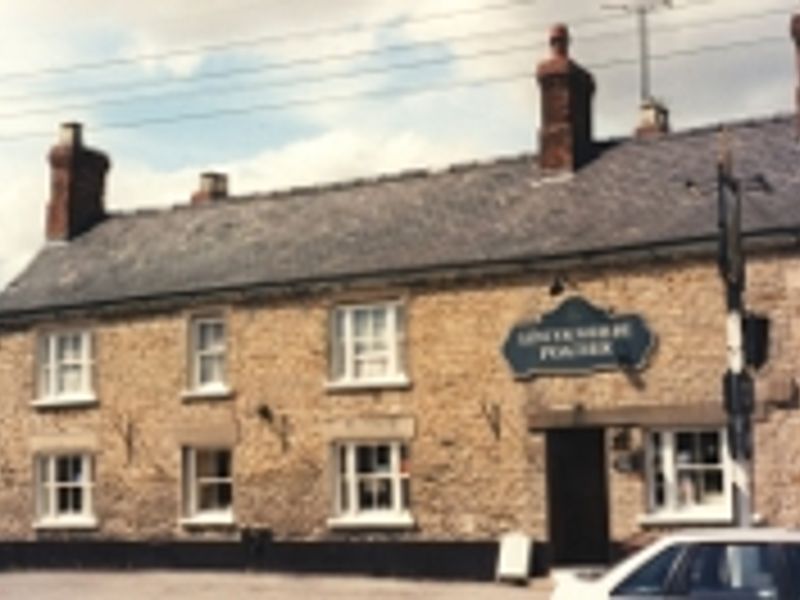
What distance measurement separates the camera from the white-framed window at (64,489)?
2503cm

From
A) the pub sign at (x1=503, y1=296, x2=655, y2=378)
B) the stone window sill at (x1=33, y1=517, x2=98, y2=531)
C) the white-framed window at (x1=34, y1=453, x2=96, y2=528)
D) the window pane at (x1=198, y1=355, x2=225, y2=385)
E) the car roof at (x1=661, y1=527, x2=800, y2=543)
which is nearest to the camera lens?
the car roof at (x1=661, y1=527, x2=800, y2=543)

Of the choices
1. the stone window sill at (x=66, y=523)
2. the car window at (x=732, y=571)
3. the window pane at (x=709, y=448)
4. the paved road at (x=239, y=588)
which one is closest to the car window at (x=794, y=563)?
the car window at (x=732, y=571)

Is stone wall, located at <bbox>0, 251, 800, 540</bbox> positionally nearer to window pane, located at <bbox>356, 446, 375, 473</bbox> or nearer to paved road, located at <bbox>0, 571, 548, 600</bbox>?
window pane, located at <bbox>356, 446, 375, 473</bbox>

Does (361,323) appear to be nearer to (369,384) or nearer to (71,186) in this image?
(369,384)

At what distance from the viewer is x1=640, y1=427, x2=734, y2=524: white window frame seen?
1912 centimetres

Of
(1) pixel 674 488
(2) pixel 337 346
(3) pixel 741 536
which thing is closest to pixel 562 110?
(2) pixel 337 346

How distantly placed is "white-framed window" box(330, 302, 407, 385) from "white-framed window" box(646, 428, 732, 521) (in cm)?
465

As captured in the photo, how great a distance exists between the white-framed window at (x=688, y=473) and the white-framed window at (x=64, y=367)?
1140 cm

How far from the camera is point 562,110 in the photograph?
76.9 ft

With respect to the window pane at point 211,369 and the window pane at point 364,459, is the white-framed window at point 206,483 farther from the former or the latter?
the window pane at point 364,459

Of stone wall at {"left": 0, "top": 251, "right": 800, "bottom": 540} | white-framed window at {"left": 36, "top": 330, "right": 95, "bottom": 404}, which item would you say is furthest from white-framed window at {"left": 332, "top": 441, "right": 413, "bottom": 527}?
white-framed window at {"left": 36, "top": 330, "right": 95, "bottom": 404}

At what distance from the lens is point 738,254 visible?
51.1 ft

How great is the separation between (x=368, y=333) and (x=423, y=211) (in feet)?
9.96

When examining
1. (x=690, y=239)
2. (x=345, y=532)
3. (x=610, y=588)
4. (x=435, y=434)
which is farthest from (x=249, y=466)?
(x=610, y=588)
